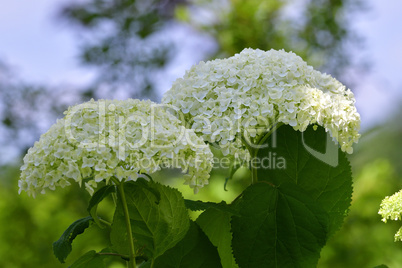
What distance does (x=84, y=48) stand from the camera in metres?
5.97

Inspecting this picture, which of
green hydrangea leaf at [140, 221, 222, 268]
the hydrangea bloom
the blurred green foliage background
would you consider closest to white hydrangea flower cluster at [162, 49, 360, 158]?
the hydrangea bloom

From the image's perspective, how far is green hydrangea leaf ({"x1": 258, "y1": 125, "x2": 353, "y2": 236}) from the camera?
1.49 m

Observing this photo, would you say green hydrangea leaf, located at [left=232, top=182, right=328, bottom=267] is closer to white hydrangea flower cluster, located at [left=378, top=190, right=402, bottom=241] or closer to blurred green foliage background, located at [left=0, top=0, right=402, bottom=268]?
white hydrangea flower cluster, located at [left=378, top=190, right=402, bottom=241]

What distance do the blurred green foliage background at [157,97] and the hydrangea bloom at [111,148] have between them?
2520 mm

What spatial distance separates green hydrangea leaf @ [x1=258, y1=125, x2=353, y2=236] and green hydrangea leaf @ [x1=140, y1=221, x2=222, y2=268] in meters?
0.27

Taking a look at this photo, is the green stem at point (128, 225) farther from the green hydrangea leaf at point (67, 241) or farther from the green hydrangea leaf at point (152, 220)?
the green hydrangea leaf at point (67, 241)

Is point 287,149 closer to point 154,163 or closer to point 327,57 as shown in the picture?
point 154,163

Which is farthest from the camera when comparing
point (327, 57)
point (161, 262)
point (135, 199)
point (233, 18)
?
point (327, 57)

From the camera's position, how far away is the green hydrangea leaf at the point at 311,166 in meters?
1.49

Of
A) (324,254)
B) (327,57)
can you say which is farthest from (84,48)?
(324,254)

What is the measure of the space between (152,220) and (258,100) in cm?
44

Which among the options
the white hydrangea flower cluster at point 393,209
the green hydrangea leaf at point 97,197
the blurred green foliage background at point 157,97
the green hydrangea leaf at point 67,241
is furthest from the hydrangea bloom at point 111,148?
the blurred green foliage background at point 157,97

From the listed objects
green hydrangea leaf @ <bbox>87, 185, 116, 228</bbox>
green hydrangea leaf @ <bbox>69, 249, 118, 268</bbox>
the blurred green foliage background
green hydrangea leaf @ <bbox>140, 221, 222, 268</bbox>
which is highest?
the blurred green foliage background

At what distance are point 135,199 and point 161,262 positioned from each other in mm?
261
